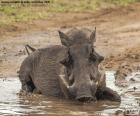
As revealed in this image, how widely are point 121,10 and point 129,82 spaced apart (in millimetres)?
11308

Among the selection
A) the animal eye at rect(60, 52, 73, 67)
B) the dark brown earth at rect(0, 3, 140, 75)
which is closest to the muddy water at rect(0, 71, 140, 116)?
the animal eye at rect(60, 52, 73, 67)

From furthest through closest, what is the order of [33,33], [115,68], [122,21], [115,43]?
[122,21], [33,33], [115,43], [115,68]

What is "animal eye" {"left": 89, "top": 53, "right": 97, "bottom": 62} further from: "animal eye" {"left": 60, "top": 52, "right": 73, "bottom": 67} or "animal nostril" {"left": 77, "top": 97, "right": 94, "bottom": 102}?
"animal nostril" {"left": 77, "top": 97, "right": 94, "bottom": 102}

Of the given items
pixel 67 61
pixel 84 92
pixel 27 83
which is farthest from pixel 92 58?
pixel 27 83

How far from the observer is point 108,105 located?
388 inches

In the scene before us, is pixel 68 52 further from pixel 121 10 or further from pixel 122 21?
pixel 121 10

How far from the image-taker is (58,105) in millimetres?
9867

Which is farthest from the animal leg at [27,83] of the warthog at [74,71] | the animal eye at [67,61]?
the animal eye at [67,61]

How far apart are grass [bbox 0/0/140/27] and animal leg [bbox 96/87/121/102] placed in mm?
9486

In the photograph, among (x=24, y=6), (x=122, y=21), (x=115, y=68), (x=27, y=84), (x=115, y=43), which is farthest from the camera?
(x=24, y=6)

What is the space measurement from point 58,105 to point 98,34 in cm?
881

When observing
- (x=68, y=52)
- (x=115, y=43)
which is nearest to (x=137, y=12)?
(x=115, y=43)

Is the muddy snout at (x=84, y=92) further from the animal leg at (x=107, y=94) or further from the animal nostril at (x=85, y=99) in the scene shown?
the animal leg at (x=107, y=94)

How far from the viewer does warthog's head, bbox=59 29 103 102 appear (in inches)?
374
